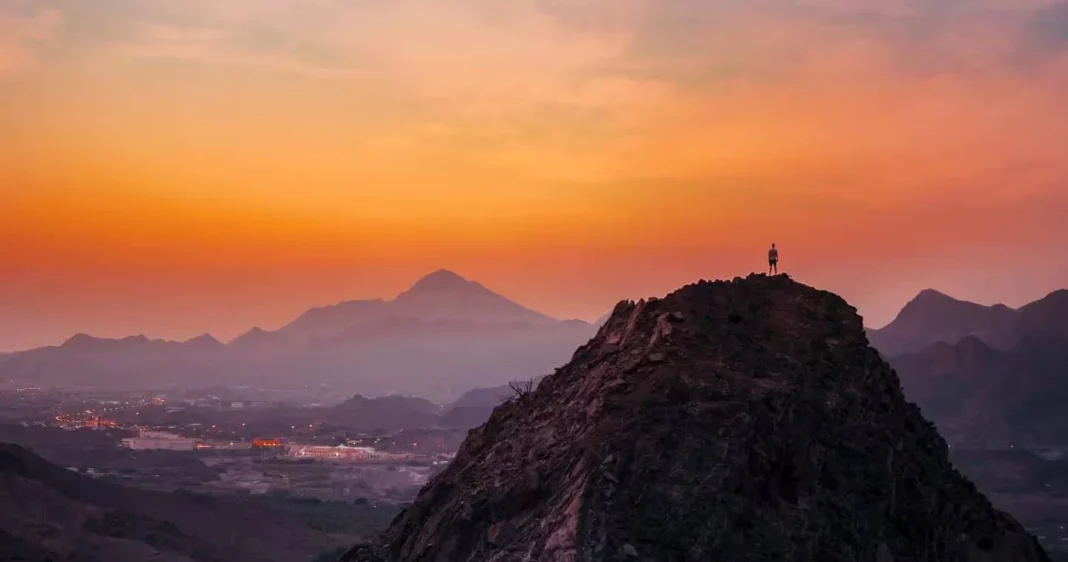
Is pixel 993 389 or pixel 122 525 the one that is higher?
pixel 993 389

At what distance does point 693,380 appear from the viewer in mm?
19984

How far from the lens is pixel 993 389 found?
551ft

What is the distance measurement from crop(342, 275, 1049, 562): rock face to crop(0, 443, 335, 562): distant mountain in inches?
1760

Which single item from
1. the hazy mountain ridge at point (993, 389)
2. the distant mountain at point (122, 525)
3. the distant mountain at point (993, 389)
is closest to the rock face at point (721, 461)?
the distant mountain at point (122, 525)

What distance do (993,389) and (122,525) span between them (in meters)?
130

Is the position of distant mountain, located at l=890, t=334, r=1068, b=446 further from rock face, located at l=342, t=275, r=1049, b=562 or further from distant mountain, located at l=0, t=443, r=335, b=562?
rock face, located at l=342, t=275, r=1049, b=562

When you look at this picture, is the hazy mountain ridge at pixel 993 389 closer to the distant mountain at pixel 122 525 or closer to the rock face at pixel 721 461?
the distant mountain at pixel 122 525

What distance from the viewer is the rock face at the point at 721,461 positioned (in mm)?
17641

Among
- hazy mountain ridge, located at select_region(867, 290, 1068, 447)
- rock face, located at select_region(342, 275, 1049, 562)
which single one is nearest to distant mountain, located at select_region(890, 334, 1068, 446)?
hazy mountain ridge, located at select_region(867, 290, 1068, 447)

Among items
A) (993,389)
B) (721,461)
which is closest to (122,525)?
(721,461)

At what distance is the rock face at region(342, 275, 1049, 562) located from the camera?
17641mm

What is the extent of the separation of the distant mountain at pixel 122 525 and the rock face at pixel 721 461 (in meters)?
44.7

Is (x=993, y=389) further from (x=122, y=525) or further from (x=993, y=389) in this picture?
(x=122, y=525)

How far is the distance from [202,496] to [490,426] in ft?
237
